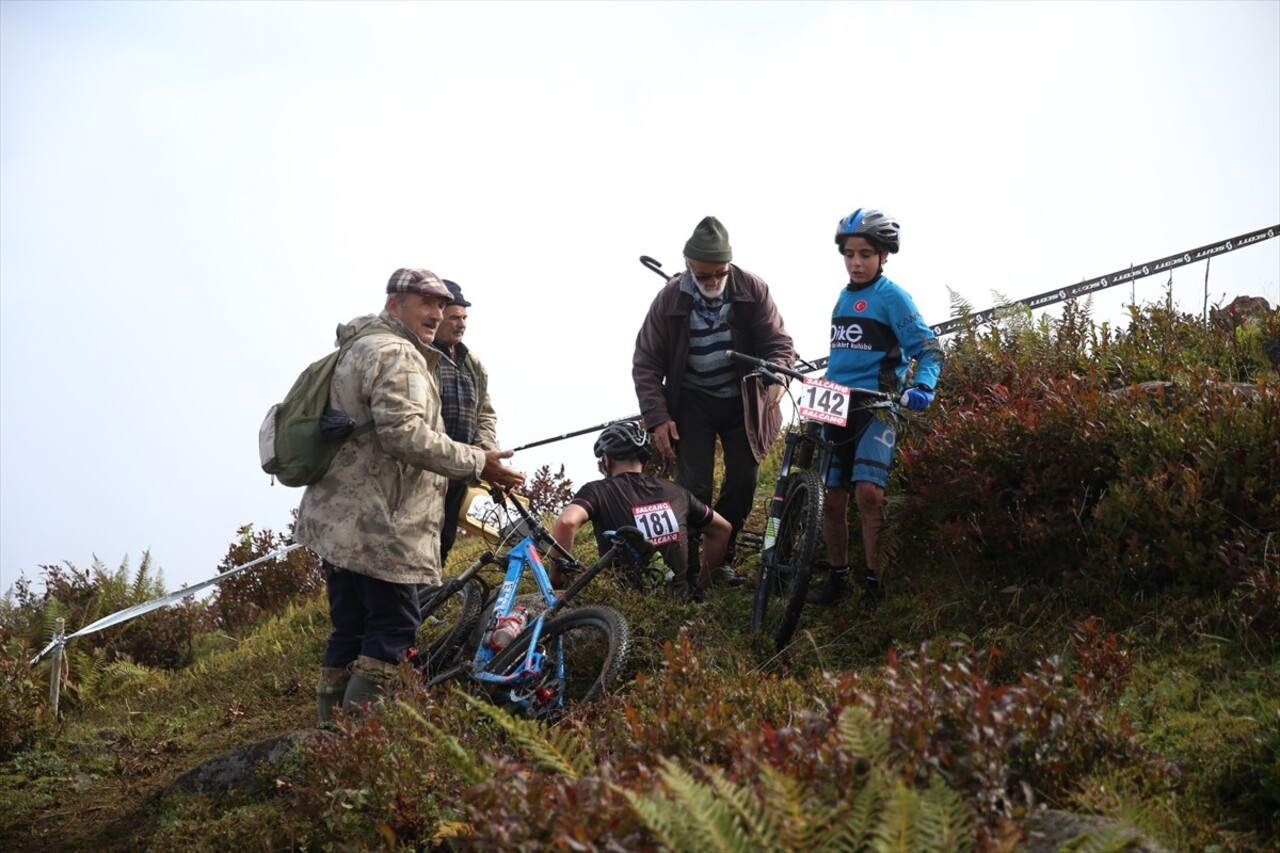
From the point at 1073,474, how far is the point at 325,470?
3.77 metres

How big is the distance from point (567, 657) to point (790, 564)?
1.31 metres

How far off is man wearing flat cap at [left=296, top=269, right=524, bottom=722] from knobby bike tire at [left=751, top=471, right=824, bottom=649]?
1678 millimetres

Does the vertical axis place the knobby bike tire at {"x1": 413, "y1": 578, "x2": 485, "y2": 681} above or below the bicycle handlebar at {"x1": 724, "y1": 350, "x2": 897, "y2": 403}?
below

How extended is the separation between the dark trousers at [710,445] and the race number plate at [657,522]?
0.81 m

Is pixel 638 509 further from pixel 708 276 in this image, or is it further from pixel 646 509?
pixel 708 276

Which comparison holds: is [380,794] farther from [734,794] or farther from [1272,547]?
[1272,547]

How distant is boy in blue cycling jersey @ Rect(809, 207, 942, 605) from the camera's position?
6.89 m

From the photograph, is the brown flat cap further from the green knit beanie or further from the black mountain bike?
the green knit beanie

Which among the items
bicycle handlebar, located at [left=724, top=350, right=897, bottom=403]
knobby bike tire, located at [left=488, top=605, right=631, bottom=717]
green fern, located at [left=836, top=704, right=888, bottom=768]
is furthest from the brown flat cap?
green fern, located at [left=836, top=704, right=888, bottom=768]

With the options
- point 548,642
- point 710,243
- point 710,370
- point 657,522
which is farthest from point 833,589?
point 710,243

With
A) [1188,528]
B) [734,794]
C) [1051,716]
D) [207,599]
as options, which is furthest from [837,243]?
[207,599]

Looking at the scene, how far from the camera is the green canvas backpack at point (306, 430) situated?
243 inches

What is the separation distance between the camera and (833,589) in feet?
24.2

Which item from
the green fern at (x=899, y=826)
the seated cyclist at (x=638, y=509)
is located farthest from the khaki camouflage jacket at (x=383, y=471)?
the green fern at (x=899, y=826)
